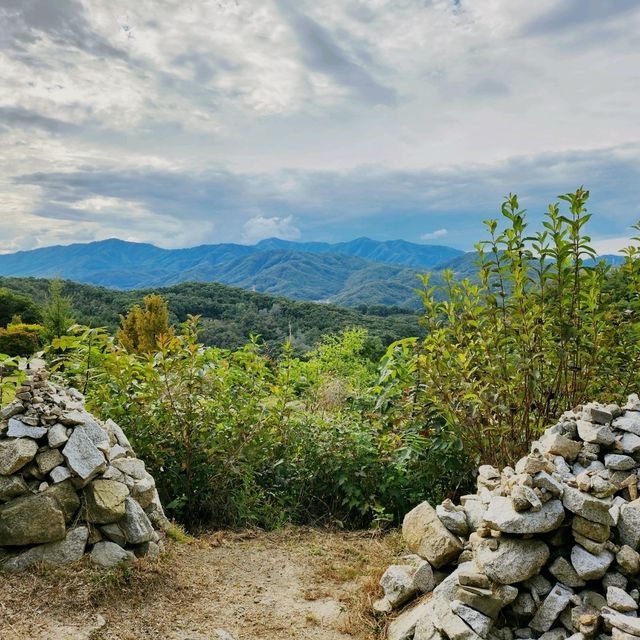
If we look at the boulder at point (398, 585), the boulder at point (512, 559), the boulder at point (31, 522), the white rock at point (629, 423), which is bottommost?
the boulder at point (398, 585)

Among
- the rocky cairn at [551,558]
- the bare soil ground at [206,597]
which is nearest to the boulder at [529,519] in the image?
the rocky cairn at [551,558]

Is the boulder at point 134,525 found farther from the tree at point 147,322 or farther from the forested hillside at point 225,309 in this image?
the forested hillside at point 225,309

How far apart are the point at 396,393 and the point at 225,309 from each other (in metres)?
64.3

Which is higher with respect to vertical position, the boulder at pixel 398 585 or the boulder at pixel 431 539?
the boulder at pixel 431 539

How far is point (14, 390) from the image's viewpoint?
4406mm

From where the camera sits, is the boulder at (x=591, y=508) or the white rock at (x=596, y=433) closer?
the boulder at (x=591, y=508)

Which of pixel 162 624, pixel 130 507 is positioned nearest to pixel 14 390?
pixel 130 507

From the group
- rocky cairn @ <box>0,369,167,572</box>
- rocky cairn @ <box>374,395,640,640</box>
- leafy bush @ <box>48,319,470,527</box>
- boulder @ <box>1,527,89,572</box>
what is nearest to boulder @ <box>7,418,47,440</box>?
rocky cairn @ <box>0,369,167,572</box>

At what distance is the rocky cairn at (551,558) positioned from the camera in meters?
3.05

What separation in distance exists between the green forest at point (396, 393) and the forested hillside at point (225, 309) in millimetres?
38428

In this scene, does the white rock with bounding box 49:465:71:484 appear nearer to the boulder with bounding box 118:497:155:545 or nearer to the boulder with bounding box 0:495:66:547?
the boulder with bounding box 0:495:66:547

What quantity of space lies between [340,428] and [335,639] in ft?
8.18

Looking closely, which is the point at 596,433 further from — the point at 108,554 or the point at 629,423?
the point at 108,554

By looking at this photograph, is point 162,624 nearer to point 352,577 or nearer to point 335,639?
point 335,639
